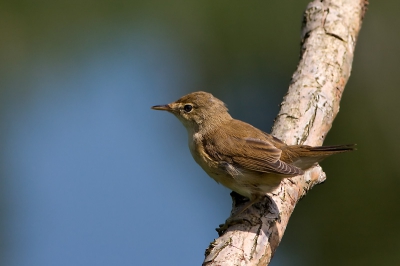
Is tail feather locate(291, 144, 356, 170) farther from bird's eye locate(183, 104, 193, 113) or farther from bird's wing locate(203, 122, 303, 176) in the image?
bird's eye locate(183, 104, 193, 113)

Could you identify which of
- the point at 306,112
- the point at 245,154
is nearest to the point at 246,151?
the point at 245,154

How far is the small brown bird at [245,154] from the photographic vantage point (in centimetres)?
389

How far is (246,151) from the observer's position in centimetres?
411

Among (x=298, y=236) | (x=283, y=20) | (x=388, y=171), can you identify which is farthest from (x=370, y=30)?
(x=298, y=236)

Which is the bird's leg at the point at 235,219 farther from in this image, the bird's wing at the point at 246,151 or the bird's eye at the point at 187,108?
the bird's eye at the point at 187,108

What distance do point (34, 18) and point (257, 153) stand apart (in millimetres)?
3039

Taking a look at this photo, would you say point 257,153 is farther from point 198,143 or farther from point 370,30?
point 370,30

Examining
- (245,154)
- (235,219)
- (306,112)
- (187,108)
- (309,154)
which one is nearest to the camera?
(235,219)

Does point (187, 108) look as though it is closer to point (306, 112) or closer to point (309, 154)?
point (306, 112)

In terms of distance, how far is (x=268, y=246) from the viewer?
3459 mm

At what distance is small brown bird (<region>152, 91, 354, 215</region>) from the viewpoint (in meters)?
3.89

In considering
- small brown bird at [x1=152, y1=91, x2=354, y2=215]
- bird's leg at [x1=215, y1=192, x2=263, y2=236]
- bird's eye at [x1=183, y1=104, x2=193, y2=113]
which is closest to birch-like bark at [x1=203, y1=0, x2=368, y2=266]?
bird's leg at [x1=215, y1=192, x2=263, y2=236]

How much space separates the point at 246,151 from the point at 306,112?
2.04ft

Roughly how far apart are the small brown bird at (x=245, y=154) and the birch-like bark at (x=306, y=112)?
0.51 feet
